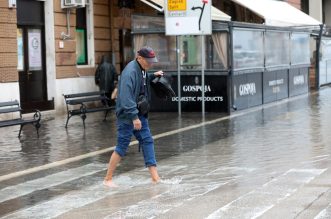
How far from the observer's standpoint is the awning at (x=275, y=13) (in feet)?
79.1

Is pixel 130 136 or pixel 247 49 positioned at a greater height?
pixel 247 49

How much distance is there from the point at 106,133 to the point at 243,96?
17.9 ft

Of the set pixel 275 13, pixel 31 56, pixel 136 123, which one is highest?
pixel 275 13

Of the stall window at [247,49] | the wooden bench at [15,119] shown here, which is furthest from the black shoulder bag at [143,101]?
the stall window at [247,49]

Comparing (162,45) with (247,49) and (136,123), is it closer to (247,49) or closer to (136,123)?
(247,49)

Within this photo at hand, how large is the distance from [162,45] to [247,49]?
247cm

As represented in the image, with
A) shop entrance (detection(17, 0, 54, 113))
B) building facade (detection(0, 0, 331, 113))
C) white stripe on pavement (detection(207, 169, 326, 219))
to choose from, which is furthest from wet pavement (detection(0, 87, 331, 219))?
shop entrance (detection(17, 0, 54, 113))

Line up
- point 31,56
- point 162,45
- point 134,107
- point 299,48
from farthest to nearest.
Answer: point 299,48 → point 31,56 → point 162,45 → point 134,107

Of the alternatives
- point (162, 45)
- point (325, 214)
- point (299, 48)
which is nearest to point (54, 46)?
point (162, 45)

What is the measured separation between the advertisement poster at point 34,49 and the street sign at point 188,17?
4141 millimetres

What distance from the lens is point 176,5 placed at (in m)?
16.4

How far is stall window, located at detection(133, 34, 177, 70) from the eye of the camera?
690 inches

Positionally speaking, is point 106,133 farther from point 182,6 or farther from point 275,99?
point 275,99

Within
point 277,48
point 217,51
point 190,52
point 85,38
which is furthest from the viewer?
point 277,48
